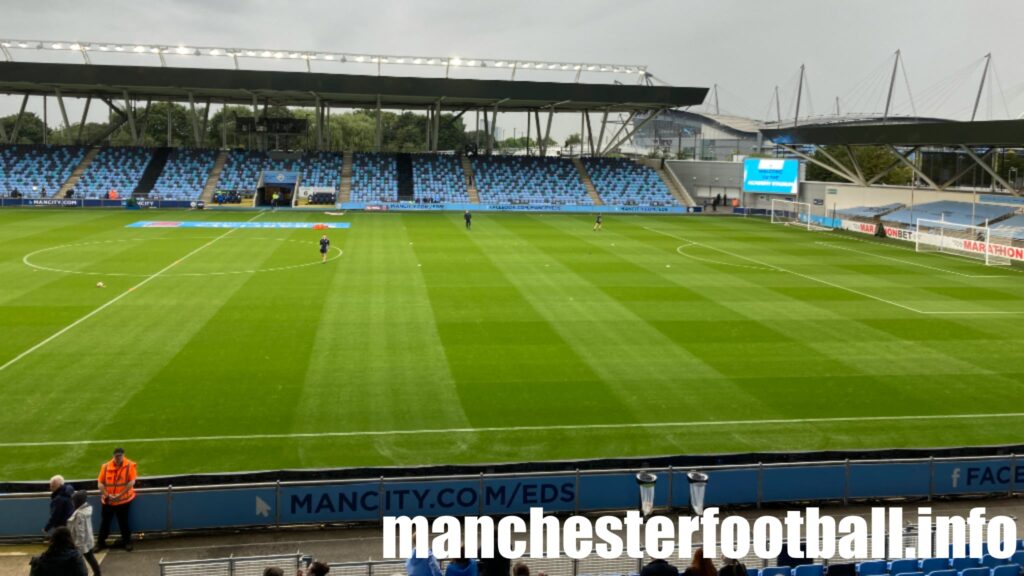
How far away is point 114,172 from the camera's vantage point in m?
77.9

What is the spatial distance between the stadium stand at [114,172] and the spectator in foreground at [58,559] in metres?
72.3

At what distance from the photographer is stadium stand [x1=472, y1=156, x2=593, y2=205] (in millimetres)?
82375

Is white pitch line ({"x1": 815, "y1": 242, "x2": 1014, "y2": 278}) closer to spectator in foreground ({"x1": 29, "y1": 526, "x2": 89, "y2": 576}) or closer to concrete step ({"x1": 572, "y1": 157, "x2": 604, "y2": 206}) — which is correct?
concrete step ({"x1": 572, "y1": 157, "x2": 604, "y2": 206})

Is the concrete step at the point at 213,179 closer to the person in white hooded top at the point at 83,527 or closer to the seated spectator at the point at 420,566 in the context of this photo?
the person in white hooded top at the point at 83,527

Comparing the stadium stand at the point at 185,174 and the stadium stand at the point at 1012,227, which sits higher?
the stadium stand at the point at 185,174

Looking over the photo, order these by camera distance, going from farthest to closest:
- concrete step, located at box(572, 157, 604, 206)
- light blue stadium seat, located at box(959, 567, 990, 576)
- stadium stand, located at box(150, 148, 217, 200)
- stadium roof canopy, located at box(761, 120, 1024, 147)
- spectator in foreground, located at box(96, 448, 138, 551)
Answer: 1. concrete step, located at box(572, 157, 604, 206)
2. stadium stand, located at box(150, 148, 217, 200)
3. stadium roof canopy, located at box(761, 120, 1024, 147)
4. spectator in foreground, located at box(96, 448, 138, 551)
5. light blue stadium seat, located at box(959, 567, 990, 576)

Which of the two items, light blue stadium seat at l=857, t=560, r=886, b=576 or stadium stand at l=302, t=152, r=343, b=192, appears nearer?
light blue stadium seat at l=857, t=560, r=886, b=576

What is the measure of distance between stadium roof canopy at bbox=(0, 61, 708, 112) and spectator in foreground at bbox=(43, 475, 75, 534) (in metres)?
66.6

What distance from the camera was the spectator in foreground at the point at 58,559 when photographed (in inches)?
356

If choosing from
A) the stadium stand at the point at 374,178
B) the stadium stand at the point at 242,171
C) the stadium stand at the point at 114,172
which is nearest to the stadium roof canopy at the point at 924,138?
the stadium stand at the point at 374,178

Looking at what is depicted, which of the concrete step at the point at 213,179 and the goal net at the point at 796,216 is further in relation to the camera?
the concrete step at the point at 213,179

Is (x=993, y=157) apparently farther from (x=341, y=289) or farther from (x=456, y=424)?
(x=456, y=424)

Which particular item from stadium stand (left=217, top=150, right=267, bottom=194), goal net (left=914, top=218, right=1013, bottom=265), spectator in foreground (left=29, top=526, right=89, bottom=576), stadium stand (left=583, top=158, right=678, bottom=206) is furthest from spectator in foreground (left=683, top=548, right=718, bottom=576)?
stadium stand (left=217, top=150, right=267, bottom=194)

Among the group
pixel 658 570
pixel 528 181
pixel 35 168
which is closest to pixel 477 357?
pixel 658 570
